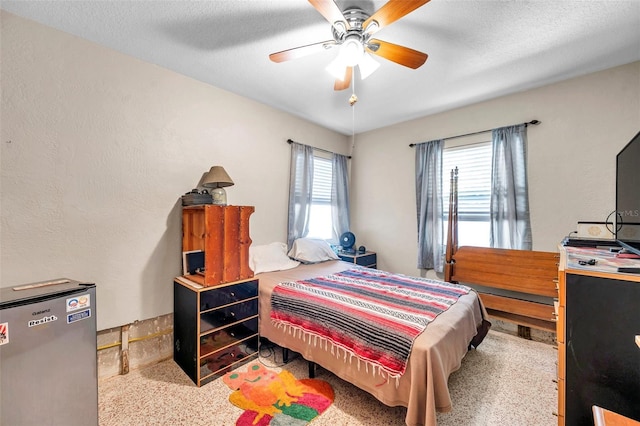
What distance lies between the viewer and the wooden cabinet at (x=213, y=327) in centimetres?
196

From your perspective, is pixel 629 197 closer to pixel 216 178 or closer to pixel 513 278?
pixel 513 278

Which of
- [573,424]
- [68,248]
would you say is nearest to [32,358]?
[68,248]

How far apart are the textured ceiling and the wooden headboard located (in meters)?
1.22

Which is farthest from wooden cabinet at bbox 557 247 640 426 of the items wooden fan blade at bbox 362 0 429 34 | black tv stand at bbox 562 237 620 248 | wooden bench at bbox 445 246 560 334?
wooden bench at bbox 445 246 560 334

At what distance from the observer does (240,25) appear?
1.79 metres

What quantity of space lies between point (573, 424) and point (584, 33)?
2524mm

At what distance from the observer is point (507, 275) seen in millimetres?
2701

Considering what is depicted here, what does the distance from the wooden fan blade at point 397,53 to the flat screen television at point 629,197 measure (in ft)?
4.23

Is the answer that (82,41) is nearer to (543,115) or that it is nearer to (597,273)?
(597,273)

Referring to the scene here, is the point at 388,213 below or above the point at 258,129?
below

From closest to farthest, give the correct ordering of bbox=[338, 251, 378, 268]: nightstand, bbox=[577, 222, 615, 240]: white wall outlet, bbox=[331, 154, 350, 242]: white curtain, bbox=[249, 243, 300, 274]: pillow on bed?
1. bbox=[577, 222, 615, 240]: white wall outlet
2. bbox=[249, 243, 300, 274]: pillow on bed
3. bbox=[338, 251, 378, 268]: nightstand
4. bbox=[331, 154, 350, 242]: white curtain

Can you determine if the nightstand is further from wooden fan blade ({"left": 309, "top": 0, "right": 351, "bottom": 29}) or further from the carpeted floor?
wooden fan blade ({"left": 309, "top": 0, "right": 351, "bottom": 29})

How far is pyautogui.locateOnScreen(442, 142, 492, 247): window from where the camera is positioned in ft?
10.0

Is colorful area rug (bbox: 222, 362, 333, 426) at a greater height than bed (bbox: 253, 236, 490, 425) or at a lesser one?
lesser
